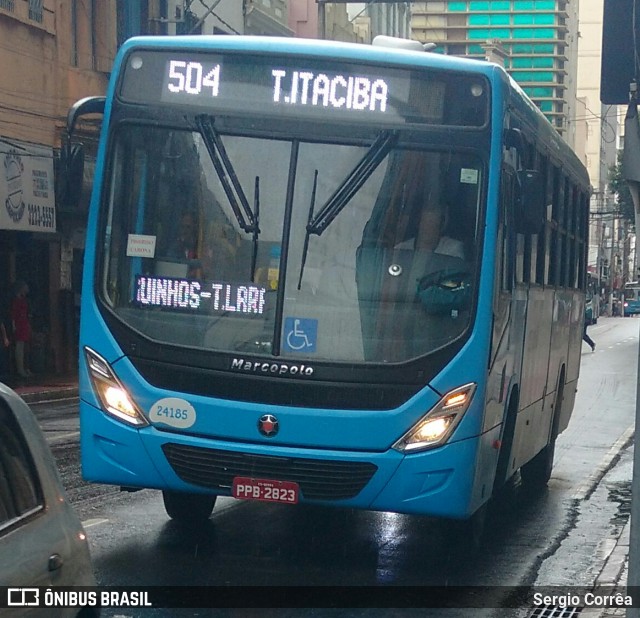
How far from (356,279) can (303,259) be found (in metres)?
0.32

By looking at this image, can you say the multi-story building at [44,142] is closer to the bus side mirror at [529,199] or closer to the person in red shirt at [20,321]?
the person in red shirt at [20,321]

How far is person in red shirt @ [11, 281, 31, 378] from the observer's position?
25158 mm

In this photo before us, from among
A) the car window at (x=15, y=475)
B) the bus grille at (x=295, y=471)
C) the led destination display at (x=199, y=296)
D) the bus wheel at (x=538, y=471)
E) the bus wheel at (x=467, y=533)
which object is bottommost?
the bus wheel at (x=538, y=471)

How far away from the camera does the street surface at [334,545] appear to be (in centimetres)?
803

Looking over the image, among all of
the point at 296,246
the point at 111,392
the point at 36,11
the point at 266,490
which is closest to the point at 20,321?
the point at 36,11

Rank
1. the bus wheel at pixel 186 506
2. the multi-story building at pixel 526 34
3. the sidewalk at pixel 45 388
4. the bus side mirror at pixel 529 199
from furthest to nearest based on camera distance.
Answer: the multi-story building at pixel 526 34
the sidewalk at pixel 45 388
the bus wheel at pixel 186 506
the bus side mirror at pixel 529 199

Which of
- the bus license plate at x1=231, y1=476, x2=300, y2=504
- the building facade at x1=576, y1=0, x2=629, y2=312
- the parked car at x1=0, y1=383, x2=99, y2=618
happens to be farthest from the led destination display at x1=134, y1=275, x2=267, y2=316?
the building facade at x1=576, y1=0, x2=629, y2=312

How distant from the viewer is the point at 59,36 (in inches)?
1115

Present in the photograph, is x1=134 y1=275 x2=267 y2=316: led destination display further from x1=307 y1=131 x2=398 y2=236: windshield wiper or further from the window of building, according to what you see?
the window of building

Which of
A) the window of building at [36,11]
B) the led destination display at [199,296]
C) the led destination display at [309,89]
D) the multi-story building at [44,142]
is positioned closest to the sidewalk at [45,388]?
the multi-story building at [44,142]

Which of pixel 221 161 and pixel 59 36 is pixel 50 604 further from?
pixel 59 36

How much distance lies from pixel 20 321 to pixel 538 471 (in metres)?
14.1

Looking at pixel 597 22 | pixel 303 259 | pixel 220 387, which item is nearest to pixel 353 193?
pixel 303 259

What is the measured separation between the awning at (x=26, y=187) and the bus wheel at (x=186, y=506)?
53.1 ft
